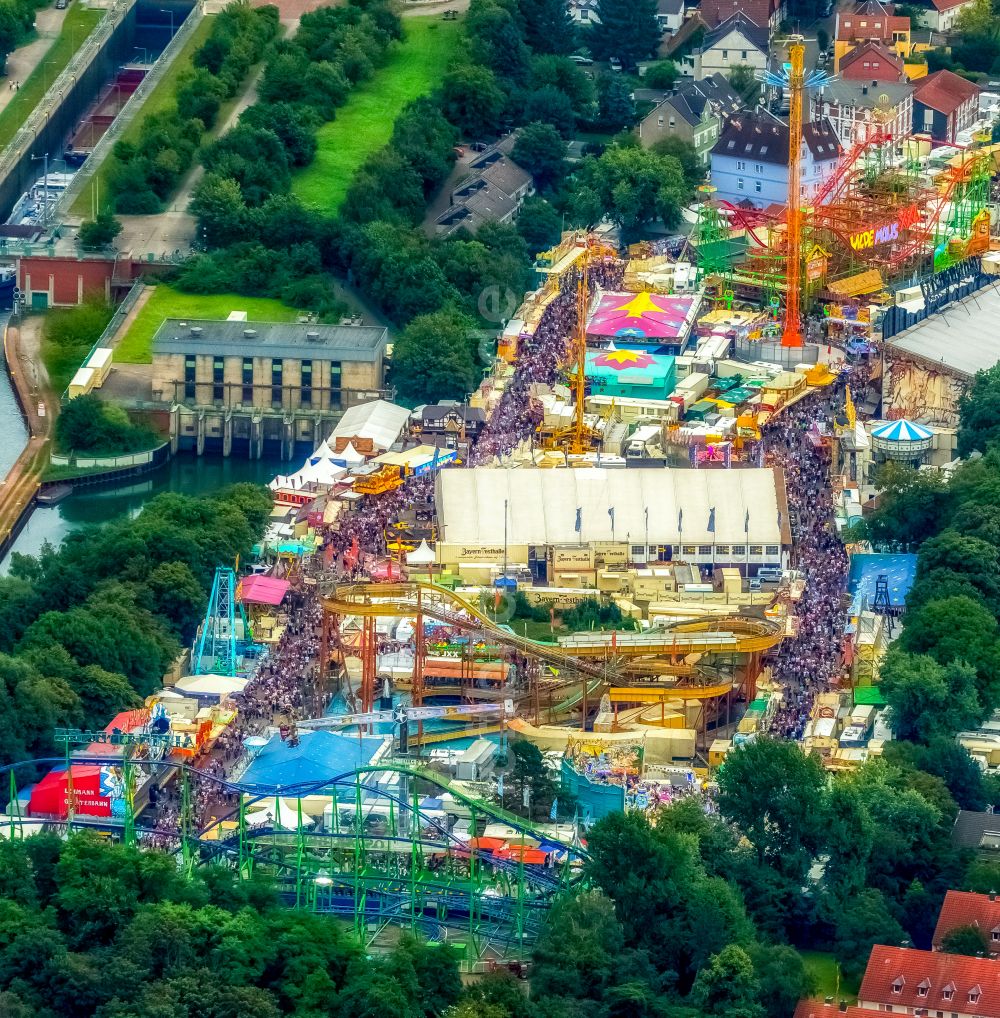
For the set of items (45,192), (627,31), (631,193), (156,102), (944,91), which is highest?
(631,193)

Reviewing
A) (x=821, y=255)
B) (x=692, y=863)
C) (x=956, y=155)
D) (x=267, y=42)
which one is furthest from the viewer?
(x=267, y=42)

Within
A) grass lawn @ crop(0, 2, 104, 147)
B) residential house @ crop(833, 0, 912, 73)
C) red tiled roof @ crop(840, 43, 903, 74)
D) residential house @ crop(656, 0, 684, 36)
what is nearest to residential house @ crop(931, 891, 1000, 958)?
red tiled roof @ crop(840, 43, 903, 74)

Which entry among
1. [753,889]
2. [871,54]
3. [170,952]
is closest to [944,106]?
[871,54]

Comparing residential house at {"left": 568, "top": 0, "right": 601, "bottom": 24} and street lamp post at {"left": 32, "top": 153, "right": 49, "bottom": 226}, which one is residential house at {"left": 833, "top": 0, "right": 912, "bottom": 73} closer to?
residential house at {"left": 568, "top": 0, "right": 601, "bottom": 24}

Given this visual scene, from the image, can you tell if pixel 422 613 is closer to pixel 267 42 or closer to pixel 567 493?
pixel 567 493

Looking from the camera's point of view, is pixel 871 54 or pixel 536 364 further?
pixel 871 54

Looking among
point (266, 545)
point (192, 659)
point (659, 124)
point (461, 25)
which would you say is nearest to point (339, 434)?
point (266, 545)

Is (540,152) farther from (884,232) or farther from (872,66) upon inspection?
(884,232)
